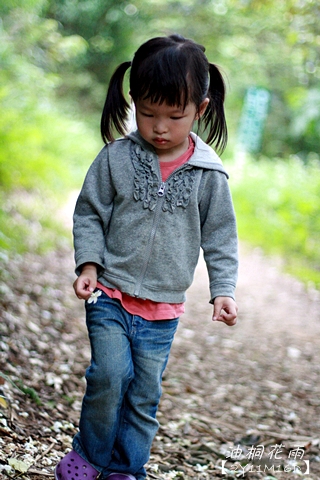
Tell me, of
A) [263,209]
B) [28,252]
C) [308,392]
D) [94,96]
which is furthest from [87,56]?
[308,392]

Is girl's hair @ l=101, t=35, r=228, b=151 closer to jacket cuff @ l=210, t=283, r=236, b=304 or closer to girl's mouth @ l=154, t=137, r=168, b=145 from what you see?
girl's mouth @ l=154, t=137, r=168, b=145

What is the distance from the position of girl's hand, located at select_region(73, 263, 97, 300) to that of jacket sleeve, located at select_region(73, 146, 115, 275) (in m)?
0.03

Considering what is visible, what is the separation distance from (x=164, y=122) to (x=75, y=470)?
4.23ft

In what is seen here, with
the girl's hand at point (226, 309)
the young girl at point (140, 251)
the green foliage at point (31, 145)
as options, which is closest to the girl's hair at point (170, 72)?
the young girl at point (140, 251)

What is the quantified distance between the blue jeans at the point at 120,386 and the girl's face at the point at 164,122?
0.59m

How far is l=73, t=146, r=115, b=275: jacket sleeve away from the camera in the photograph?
2279mm

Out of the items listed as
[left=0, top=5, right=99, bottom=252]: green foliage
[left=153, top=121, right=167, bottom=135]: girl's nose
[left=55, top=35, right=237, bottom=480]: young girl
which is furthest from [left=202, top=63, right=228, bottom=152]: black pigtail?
[left=0, top=5, right=99, bottom=252]: green foliage

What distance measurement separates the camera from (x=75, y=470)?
2293mm

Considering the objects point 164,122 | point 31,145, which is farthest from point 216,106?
point 31,145

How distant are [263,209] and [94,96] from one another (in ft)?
35.6

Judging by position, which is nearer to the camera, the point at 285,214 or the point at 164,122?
the point at 164,122

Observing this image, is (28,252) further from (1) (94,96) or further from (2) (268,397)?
(1) (94,96)

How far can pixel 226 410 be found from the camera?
12.1ft

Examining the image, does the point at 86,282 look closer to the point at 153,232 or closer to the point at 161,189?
the point at 153,232
